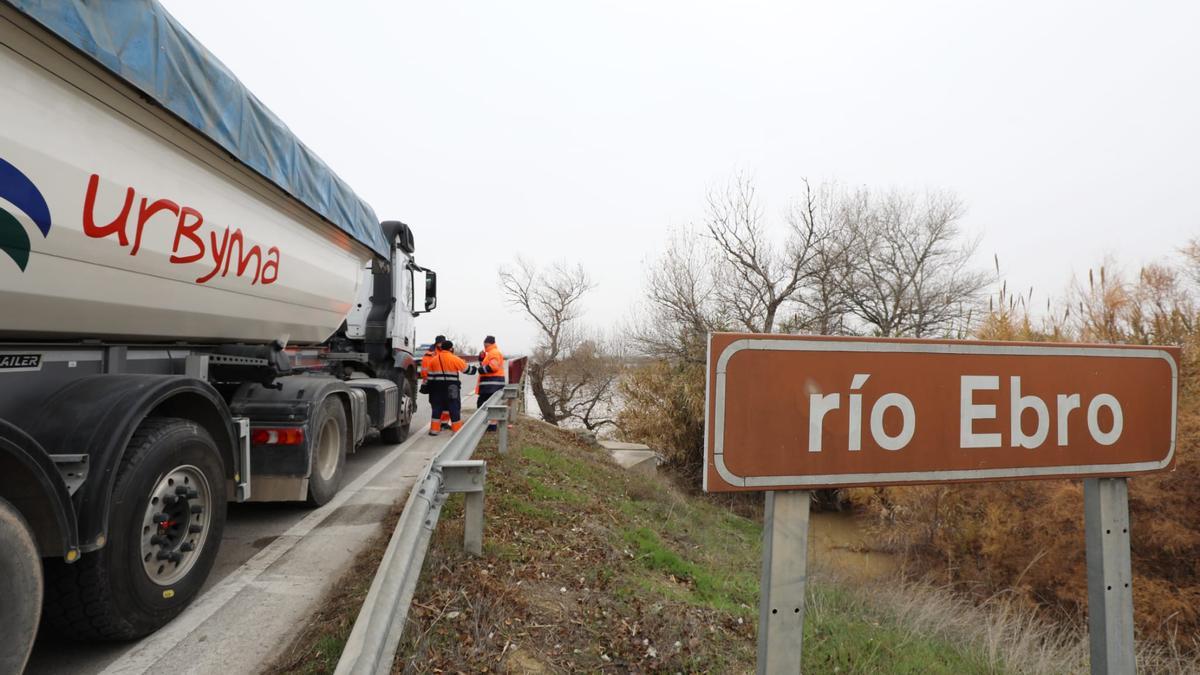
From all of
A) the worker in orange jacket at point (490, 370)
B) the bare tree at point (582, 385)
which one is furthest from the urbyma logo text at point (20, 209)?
the bare tree at point (582, 385)

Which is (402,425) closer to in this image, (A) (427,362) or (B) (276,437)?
(A) (427,362)

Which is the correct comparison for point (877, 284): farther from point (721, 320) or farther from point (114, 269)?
point (114, 269)

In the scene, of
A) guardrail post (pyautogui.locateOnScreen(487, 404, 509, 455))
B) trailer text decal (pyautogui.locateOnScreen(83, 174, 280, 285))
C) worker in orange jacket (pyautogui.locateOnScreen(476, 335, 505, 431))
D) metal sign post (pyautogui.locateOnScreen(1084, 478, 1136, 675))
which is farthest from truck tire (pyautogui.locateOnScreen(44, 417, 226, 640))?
worker in orange jacket (pyautogui.locateOnScreen(476, 335, 505, 431))

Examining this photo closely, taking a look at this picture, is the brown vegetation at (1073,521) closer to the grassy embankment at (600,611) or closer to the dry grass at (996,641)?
the dry grass at (996,641)

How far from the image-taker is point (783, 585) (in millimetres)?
1785

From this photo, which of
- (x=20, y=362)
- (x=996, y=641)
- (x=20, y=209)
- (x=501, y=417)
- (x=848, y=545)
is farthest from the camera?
(x=848, y=545)

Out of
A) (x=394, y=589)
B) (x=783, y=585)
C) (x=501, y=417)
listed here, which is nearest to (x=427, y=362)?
(x=501, y=417)

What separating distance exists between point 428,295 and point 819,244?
49.0 feet

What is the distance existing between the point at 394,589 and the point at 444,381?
8.03m

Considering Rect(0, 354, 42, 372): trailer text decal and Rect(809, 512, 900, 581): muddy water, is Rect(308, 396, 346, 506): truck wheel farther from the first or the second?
Rect(809, 512, 900, 581): muddy water

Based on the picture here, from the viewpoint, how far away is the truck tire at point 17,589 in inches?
85.2

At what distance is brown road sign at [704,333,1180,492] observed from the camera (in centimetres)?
178

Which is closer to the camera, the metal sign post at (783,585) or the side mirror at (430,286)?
the metal sign post at (783,585)

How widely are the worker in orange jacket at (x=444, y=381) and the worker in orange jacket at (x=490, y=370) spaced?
66cm
